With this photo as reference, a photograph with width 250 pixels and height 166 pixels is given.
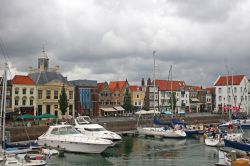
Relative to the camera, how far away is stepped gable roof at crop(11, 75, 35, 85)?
7421 cm

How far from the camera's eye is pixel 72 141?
37844 millimetres

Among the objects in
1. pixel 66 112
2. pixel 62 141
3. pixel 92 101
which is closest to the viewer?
pixel 62 141

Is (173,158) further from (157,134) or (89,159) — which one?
(157,134)

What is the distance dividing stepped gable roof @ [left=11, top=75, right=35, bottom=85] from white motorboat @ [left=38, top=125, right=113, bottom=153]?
3715 cm

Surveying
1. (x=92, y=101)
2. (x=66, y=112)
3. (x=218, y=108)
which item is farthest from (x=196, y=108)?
(x=66, y=112)

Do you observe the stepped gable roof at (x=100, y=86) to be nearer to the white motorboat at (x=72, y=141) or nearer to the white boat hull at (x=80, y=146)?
the white motorboat at (x=72, y=141)

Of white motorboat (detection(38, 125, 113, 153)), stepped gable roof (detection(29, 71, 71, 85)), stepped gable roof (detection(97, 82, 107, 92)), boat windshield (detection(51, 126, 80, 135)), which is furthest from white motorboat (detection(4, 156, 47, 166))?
stepped gable roof (detection(97, 82, 107, 92))

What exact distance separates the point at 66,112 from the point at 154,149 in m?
42.4

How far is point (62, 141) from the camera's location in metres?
38.6

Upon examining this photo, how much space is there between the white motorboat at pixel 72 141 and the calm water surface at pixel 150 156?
0.79 metres

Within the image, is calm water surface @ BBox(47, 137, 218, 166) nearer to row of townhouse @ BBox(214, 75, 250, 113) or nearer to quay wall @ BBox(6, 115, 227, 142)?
quay wall @ BBox(6, 115, 227, 142)

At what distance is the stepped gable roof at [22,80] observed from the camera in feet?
243

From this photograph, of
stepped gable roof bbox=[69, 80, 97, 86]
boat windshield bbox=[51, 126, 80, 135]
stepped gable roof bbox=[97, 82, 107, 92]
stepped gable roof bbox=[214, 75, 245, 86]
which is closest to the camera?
boat windshield bbox=[51, 126, 80, 135]

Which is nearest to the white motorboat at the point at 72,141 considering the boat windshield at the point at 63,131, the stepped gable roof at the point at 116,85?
the boat windshield at the point at 63,131
